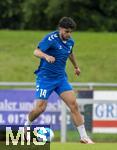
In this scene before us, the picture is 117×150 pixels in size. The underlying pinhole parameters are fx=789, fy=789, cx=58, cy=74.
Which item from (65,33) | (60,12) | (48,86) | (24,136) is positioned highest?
(60,12)

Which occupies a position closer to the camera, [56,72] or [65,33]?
[65,33]

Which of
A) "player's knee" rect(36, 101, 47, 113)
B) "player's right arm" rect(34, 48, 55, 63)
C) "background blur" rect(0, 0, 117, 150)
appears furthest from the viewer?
"background blur" rect(0, 0, 117, 150)

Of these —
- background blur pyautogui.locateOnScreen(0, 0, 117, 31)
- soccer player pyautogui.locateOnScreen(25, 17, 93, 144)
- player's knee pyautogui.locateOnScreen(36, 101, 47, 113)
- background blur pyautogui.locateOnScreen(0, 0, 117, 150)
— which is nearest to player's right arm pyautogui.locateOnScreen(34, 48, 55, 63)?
soccer player pyautogui.locateOnScreen(25, 17, 93, 144)

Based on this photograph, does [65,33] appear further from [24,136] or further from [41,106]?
[24,136]

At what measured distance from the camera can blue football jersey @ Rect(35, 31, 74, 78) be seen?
42.2 ft

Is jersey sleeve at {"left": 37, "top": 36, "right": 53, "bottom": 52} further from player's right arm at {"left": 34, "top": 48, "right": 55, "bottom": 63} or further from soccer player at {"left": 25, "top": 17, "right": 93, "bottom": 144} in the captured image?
player's right arm at {"left": 34, "top": 48, "right": 55, "bottom": 63}

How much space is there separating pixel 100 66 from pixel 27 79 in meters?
3.24

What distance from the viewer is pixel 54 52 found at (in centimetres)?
1296

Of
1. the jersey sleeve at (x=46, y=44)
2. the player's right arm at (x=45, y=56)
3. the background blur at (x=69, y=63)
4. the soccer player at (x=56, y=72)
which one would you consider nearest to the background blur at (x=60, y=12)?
the background blur at (x=69, y=63)

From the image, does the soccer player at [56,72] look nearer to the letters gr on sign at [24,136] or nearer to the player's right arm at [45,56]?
the player's right arm at [45,56]

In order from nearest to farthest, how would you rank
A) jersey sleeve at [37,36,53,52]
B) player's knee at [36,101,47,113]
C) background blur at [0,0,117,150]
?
1. jersey sleeve at [37,36,53,52]
2. player's knee at [36,101,47,113]
3. background blur at [0,0,117,150]

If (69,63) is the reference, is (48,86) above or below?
below

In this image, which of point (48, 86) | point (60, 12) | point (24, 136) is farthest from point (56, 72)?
point (60, 12)

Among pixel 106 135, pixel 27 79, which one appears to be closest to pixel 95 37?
pixel 27 79
